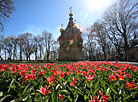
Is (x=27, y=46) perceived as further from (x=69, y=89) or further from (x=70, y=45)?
(x=69, y=89)

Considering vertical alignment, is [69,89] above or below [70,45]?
below

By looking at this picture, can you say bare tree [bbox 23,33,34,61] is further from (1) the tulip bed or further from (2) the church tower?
(1) the tulip bed

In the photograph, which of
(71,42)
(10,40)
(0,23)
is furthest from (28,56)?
(0,23)

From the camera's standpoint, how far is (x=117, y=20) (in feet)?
70.3

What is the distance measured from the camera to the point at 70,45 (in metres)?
30.9

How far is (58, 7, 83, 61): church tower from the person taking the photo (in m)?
30.1

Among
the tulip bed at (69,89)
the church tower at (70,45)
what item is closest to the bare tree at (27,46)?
the church tower at (70,45)

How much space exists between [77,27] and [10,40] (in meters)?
27.8

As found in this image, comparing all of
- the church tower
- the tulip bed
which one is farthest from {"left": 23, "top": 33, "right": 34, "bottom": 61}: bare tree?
the tulip bed

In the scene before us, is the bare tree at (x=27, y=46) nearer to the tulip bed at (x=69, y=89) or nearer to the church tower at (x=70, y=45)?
the church tower at (x=70, y=45)

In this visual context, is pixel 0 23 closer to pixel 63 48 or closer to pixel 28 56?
pixel 63 48

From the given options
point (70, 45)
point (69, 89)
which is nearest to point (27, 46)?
point (70, 45)

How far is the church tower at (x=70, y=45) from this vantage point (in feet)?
98.8

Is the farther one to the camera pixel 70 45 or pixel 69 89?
pixel 70 45
